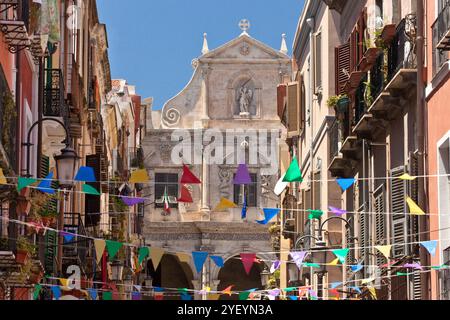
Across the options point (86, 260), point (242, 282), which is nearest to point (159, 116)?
point (242, 282)

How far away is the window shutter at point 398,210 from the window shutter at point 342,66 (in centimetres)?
589

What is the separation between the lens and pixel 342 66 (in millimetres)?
29172

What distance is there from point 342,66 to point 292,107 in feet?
35.0

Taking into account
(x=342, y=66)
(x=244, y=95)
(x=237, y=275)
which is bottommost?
(x=237, y=275)

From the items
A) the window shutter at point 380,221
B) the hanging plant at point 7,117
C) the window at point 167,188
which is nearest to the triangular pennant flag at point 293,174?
the hanging plant at point 7,117

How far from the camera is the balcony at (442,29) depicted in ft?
58.7

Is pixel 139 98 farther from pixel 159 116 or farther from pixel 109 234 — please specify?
pixel 109 234

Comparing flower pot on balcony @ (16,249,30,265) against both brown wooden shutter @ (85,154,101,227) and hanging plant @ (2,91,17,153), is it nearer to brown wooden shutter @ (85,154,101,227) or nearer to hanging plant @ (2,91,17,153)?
hanging plant @ (2,91,17,153)

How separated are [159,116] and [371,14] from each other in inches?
1539

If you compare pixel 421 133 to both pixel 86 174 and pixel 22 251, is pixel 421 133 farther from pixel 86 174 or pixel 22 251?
pixel 22 251

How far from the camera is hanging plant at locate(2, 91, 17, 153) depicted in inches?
763

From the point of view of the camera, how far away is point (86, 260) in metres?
34.5

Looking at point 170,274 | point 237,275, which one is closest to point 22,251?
point 170,274

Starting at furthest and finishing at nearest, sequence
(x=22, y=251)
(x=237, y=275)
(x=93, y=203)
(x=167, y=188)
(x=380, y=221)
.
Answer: (x=237, y=275) < (x=167, y=188) < (x=93, y=203) < (x=380, y=221) < (x=22, y=251)
